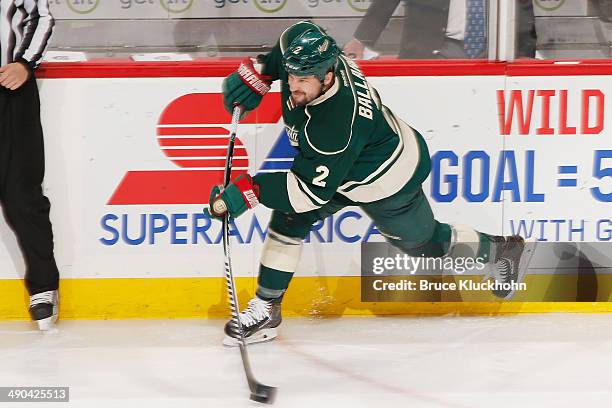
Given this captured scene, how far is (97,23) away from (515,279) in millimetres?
1869

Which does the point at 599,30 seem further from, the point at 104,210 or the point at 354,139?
the point at 104,210

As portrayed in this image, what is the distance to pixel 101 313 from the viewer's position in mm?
3750

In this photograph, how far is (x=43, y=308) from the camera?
357cm

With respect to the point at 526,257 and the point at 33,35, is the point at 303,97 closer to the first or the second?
the point at 33,35

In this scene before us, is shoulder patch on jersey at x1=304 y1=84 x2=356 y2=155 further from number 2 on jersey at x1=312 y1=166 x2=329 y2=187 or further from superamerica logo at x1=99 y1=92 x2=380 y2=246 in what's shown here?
superamerica logo at x1=99 y1=92 x2=380 y2=246

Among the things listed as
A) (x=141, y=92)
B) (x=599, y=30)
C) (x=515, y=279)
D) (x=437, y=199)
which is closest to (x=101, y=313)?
(x=141, y=92)

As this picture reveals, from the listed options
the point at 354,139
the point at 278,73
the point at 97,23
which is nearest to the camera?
the point at 354,139

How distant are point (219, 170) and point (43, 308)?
81 centimetres
